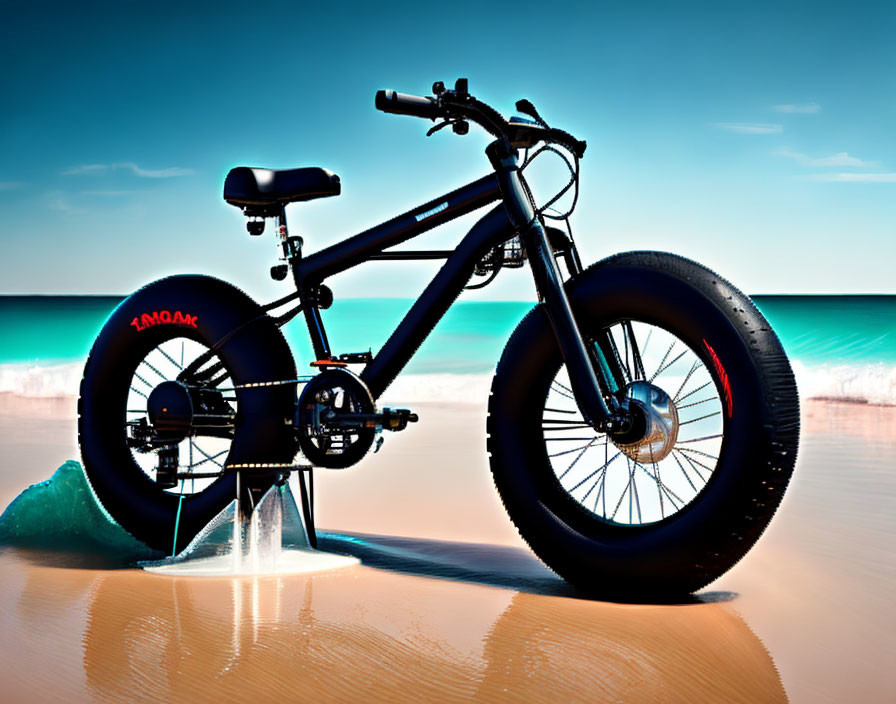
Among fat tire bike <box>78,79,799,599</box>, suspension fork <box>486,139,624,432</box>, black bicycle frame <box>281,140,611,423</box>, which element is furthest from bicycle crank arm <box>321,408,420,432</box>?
suspension fork <box>486,139,624,432</box>

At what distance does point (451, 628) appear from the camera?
2529mm

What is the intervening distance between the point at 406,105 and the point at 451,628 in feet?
5.90

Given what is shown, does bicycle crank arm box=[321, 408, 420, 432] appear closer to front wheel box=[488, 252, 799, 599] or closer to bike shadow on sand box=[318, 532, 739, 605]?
front wheel box=[488, 252, 799, 599]

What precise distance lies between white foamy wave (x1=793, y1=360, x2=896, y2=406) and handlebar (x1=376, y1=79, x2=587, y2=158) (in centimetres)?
1120

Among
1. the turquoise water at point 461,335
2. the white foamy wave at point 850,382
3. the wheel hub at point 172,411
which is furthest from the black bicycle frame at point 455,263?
the white foamy wave at point 850,382

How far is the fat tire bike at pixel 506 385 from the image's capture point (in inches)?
104

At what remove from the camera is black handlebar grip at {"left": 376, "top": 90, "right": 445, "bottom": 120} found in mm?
3195

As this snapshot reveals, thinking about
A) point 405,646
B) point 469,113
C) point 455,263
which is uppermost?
point 469,113

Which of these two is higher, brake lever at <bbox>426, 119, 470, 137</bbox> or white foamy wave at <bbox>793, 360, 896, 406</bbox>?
brake lever at <bbox>426, 119, 470, 137</bbox>

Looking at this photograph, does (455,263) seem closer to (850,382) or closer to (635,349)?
(635,349)

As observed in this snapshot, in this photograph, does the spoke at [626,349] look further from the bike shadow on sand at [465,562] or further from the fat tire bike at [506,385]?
the bike shadow on sand at [465,562]

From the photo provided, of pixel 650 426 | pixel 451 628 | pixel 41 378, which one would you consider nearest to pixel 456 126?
pixel 650 426

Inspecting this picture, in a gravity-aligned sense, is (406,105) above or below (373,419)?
above

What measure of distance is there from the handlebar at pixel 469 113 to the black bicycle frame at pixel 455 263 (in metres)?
0.08
